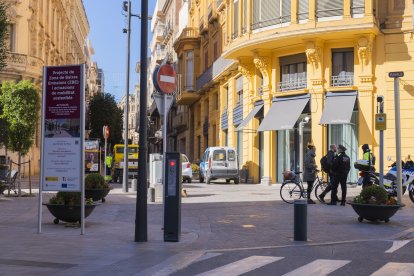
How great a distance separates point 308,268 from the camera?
24.6 feet

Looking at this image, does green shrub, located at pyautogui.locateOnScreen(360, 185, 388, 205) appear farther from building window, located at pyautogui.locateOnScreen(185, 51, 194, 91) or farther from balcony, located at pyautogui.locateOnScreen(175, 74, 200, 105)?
building window, located at pyautogui.locateOnScreen(185, 51, 194, 91)

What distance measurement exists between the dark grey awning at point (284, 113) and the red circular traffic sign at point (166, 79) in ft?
50.8

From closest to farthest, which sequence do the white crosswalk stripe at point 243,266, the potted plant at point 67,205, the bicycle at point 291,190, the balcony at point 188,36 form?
1. the white crosswalk stripe at point 243,266
2. the potted plant at point 67,205
3. the bicycle at point 291,190
4. the balcony at point 188,36

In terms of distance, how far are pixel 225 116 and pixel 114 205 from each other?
20794 millimetres

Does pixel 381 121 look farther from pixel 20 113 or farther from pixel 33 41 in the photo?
pixel 33 41

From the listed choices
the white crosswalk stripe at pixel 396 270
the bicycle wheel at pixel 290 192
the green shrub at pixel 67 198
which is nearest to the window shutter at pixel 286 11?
the bicycle wheel at pixel 290 192

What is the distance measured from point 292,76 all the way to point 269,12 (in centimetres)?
325

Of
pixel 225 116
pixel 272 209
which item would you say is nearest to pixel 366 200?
pixel 272 209

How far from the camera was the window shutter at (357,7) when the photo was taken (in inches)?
1011

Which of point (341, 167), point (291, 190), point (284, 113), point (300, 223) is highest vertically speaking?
point (284, 113)

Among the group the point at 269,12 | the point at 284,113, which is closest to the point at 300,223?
the point at 284,113

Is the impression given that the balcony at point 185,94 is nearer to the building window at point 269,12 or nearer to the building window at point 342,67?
the building window at point 269,12

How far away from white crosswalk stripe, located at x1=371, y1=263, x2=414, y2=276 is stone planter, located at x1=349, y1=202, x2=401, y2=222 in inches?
175

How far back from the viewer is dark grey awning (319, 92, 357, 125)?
25359 millimetres
